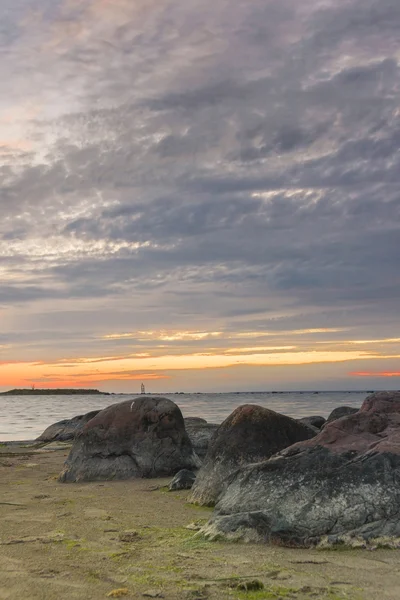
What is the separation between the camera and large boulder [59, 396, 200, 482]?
1138 centimetres

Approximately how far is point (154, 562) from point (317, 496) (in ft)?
6.18

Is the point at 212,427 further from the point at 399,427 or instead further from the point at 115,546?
the point at 115,546

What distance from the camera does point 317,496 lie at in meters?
6.32

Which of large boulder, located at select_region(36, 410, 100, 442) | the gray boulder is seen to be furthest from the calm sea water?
the gray boulder

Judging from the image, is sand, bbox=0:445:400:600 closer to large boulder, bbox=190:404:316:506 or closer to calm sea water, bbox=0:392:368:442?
large boulder, bbox=190:404:316:506

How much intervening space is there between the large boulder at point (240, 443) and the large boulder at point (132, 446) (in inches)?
103

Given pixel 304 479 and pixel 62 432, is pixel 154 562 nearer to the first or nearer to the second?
pixel 304 479

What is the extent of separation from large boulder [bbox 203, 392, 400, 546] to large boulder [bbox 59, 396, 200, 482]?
4581mm

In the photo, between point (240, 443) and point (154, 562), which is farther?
point (240, 443)

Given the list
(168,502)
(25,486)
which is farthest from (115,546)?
(25,486)

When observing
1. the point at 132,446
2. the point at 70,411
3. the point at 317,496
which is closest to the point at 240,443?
the point at 317,496

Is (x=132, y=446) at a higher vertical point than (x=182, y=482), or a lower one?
higher

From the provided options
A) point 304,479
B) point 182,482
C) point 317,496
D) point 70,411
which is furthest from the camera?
point 70,411

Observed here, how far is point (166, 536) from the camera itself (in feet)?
21.4
